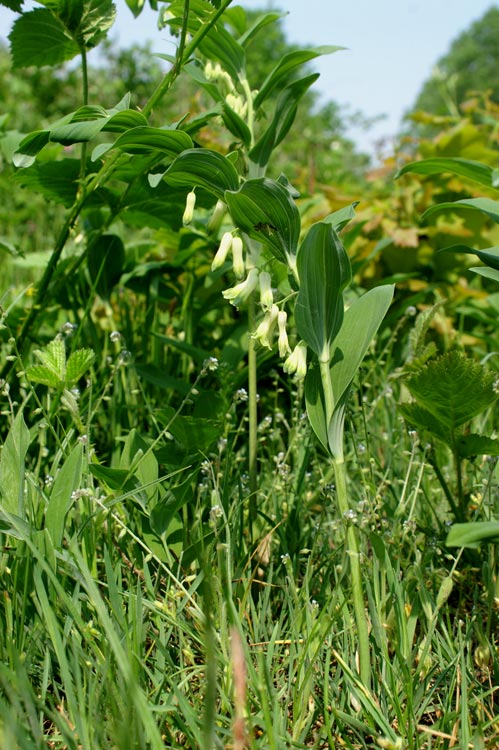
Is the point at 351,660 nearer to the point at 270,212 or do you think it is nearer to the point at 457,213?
the point at 270,212

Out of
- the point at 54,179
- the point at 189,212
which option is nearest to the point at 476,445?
the point at 189,212

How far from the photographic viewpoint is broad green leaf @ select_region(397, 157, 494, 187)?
127 cm

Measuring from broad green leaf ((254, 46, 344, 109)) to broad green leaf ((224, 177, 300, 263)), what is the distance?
0.36m

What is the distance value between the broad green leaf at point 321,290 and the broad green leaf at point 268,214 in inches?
2.5

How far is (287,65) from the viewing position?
1.31 meters

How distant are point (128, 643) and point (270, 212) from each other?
67 cm

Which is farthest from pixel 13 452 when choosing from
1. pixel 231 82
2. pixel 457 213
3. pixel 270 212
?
pixel 457 213

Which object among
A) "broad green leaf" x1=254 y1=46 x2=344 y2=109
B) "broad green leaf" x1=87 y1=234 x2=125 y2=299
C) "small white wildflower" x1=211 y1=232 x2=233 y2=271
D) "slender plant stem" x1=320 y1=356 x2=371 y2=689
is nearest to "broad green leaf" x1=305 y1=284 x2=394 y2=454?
"slender plant stem" x1=320 y1=356 x2=371 y2=689

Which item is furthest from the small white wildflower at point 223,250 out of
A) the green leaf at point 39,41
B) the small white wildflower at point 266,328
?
the green leaf at point 39,41

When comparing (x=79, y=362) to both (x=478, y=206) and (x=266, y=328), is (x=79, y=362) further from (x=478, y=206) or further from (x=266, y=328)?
(x=478, y=206)

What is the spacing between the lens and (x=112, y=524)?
1.34m

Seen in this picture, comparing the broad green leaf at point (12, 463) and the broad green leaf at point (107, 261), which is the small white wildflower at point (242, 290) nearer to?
the broad green leaf at point (12, 463)

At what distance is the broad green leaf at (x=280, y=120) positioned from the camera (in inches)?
50.9

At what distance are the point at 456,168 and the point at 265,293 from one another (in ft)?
1.52
